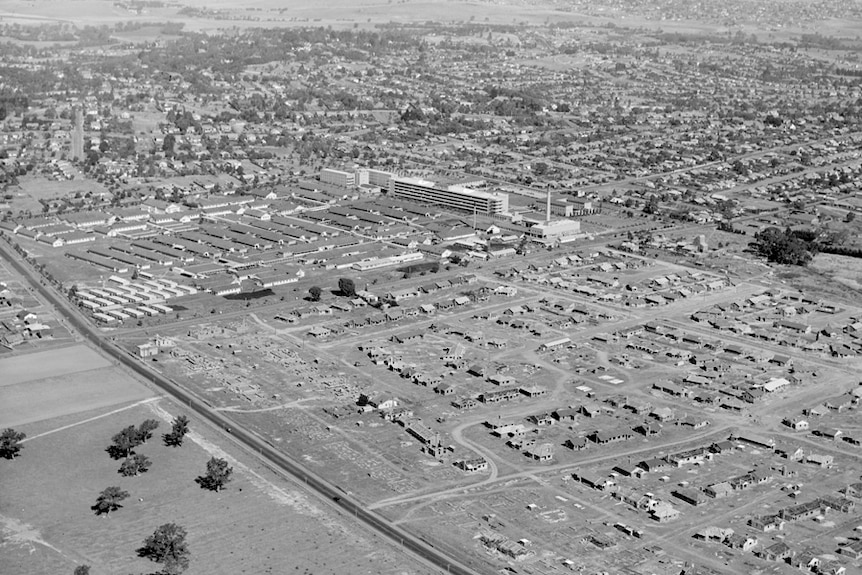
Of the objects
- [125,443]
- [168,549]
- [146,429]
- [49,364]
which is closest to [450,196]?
[49,364]

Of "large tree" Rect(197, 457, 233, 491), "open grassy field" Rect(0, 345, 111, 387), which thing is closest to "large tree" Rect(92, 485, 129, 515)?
"large tree" Rect(197, 457, 233, 491)

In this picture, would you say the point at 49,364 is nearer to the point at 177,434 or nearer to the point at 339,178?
the point at 177,434

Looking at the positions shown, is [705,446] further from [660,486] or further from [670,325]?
[670,325]

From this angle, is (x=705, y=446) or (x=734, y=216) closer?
(x=705, y=446)

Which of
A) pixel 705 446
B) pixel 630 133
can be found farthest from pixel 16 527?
pixel 630 133

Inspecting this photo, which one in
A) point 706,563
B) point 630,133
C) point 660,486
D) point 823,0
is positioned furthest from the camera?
point 823,0
